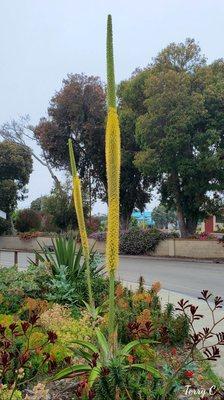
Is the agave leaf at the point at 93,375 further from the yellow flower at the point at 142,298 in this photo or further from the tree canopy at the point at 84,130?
the tree canopy at the point at 84,130

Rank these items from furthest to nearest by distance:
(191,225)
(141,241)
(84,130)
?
(84,130), (191,225), (141,241)

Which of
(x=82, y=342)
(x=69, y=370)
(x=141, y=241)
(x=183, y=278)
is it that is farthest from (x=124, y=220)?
(x=69, y=370)

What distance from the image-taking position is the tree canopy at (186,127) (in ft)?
88.7

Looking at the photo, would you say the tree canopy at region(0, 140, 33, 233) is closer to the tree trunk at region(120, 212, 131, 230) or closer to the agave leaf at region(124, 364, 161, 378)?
the tree trunk at region(120, 212, 131, 230)

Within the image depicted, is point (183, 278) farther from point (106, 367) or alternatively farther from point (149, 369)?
point (106, 367)

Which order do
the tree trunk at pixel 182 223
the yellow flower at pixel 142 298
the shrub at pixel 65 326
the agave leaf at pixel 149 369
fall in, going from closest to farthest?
the agave leaf at pixel 149 369 < the shrub at pixel 65 326 < the yellow flower at pixel 142 298 < the tree trunk at pixel 182 223

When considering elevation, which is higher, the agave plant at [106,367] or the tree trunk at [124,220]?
the tree trunk at [124,220]

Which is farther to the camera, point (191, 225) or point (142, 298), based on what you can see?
point (191, 225)

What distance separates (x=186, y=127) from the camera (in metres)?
26.9

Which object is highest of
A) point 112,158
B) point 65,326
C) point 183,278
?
point 112,158

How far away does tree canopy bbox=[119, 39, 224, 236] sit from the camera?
1064 inches

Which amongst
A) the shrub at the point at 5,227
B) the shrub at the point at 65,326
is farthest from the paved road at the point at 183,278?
the shrub at the point at 5,227

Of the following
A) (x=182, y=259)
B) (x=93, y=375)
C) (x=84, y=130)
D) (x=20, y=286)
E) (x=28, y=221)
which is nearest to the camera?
(x=93, y=375)

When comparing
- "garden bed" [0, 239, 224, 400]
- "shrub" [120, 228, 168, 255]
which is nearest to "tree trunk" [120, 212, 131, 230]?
"shrub" [120, 228, 168, 255]
